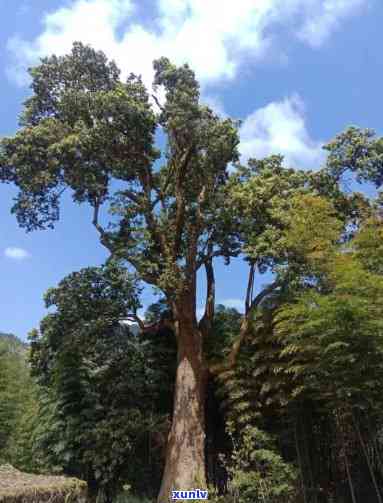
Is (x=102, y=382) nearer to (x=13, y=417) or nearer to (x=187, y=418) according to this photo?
(x=187, y=418)

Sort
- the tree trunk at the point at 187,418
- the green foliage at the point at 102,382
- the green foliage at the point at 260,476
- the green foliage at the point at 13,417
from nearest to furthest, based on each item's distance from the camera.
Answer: the green foliage at the point at 260,476 < the tree trunk at the point at 187,418 < the green foliage at the point at 102,382 < the green foliage at the point at 13,417

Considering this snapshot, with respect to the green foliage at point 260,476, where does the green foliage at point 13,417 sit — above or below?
above

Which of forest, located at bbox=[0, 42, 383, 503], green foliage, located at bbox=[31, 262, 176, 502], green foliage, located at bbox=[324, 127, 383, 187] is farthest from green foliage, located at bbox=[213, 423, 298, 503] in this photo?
green foliage, located at bbox=[324, 127, 383, 187]

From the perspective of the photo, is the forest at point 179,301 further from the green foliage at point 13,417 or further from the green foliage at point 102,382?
the green foliage at point 13,417

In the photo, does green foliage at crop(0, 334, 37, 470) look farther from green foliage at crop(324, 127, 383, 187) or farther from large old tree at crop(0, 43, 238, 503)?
green foliage at crop(324, 127, 383, 187)

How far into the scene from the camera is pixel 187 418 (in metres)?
10.1

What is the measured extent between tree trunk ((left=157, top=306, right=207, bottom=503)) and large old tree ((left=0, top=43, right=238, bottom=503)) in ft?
0.07

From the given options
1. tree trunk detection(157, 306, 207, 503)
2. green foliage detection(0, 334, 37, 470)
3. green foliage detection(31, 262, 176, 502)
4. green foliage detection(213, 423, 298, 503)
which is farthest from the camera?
green foliage detection(0, 334, 37, 470)

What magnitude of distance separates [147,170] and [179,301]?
335 centimetres

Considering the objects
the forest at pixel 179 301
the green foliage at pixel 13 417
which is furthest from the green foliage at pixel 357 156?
the green foliage at pixel 13 417

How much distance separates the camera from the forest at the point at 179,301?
9.38m

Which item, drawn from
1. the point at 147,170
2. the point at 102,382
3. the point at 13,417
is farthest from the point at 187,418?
the point at 13,417

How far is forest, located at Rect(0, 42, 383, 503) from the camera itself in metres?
9.38

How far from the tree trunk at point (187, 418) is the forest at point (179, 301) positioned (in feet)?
0.10
